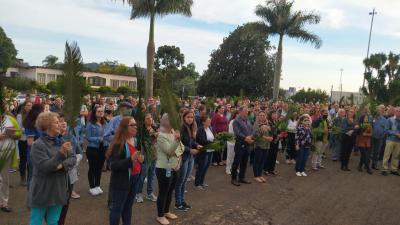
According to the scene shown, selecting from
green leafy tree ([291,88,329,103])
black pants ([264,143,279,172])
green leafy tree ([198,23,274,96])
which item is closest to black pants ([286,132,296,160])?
black pants ([264,143,279,172])

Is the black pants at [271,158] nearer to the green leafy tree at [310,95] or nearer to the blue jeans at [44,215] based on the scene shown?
the blue jeans at [44,215]

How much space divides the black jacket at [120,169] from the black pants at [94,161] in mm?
2409

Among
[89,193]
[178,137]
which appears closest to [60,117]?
[178,137]

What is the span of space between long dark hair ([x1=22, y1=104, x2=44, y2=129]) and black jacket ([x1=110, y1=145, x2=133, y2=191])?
2701 mm

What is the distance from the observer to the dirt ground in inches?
234

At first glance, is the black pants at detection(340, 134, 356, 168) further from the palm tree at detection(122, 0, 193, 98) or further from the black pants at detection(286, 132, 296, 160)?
the palm tree at detection(122, 0, 193, 98)

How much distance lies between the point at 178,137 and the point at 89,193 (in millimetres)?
2837

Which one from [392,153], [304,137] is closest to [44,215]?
[304,137]

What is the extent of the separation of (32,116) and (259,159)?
16.7 feet

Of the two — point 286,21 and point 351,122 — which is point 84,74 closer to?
point 351,122

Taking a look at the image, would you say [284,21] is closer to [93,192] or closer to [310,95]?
[310,95]

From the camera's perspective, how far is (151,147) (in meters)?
4.26

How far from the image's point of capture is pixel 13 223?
210 inches

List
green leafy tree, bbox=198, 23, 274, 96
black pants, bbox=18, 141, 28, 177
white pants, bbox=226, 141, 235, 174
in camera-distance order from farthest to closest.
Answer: green leafy tree, bbox=198, 23, 274, 96 < white pants, bbox=226, 141, 235, 174 < black pants, bbox=18, 141, 28, 177
